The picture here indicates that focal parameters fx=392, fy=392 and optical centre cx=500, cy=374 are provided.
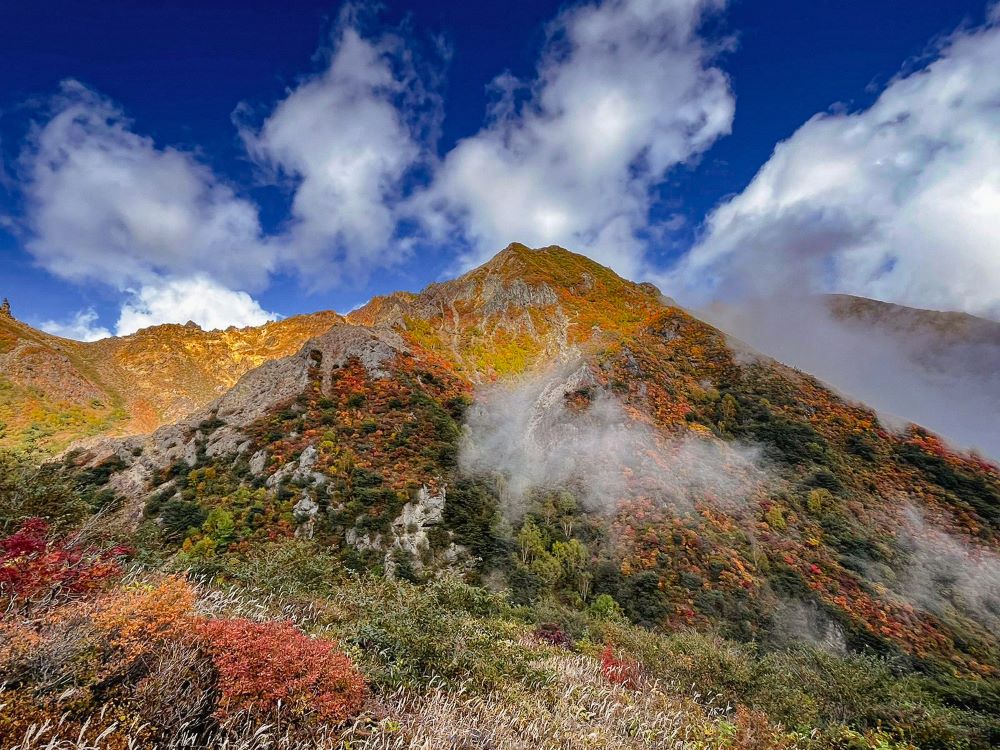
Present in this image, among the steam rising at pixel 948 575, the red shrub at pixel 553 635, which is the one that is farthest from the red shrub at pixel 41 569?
the steam rising at pixel 948 575

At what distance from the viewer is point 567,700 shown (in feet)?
33.1

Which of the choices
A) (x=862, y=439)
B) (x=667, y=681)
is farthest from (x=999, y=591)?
(x=667, y=681)

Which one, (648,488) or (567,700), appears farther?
(648,488)

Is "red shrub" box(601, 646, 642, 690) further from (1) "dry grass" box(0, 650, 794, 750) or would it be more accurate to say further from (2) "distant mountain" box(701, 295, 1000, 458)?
(2) "distant mountain" box(701, 295, 1000, 458)

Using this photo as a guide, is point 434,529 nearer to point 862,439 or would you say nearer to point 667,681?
point 667,681

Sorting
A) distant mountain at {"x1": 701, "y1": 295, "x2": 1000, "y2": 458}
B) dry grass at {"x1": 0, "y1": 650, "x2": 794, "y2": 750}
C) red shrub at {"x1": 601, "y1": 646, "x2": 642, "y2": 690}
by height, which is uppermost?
distant mountain at {"x1": 701, "y1": 295, "x2": 1000, "y2": 458}

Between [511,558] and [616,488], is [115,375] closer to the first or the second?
[511,558]

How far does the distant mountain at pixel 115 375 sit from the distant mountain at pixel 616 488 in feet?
86.9

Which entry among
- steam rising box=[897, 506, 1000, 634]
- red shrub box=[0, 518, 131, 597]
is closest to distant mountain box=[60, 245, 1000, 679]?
steam rising box=[897, 506, 1000, 634]

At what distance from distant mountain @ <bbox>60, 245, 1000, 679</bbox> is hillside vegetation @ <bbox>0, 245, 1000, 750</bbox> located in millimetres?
243

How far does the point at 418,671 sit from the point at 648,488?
31.8 metres

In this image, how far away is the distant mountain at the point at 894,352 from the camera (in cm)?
5500

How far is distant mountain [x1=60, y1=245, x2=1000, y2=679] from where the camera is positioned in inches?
1087

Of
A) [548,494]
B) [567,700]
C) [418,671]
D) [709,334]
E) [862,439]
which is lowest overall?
[567,700]
